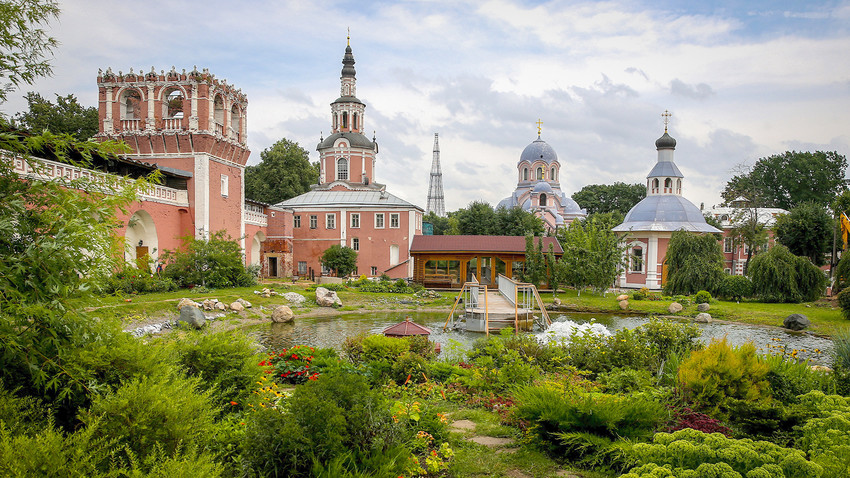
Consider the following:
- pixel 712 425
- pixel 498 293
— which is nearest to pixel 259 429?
pixel 712 425

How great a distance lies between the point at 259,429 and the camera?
159 inches

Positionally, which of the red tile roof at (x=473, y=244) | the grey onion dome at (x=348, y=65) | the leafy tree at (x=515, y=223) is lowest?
the red tile roof at (x=473, y=244)

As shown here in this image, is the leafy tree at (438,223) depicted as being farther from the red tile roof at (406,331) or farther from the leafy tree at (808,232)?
the red tile roof at (406,331)

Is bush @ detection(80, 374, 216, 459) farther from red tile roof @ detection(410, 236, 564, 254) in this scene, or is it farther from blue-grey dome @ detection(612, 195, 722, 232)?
blue-grey dome @ detection(612, 195, 722, 232)

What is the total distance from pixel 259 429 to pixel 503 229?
41.6m

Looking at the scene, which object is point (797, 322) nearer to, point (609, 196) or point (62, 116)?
point (62, 116)

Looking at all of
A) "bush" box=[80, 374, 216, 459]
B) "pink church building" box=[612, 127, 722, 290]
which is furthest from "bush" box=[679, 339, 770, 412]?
"pink church building" box=[612, 127, 722, 290]

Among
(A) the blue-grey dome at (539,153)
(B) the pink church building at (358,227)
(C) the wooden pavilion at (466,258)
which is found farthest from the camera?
(A) the blue-grey dome at (539,153)

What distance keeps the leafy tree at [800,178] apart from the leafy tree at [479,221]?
2806cm

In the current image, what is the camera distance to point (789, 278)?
80.0ft

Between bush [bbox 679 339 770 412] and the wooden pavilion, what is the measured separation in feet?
84.7

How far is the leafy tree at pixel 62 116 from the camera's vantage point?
3347cm

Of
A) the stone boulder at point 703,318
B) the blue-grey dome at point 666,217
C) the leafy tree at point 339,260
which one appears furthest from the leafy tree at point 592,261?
the leafy tree at point 339,260

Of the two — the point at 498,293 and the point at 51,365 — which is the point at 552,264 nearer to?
the point at 498,293
